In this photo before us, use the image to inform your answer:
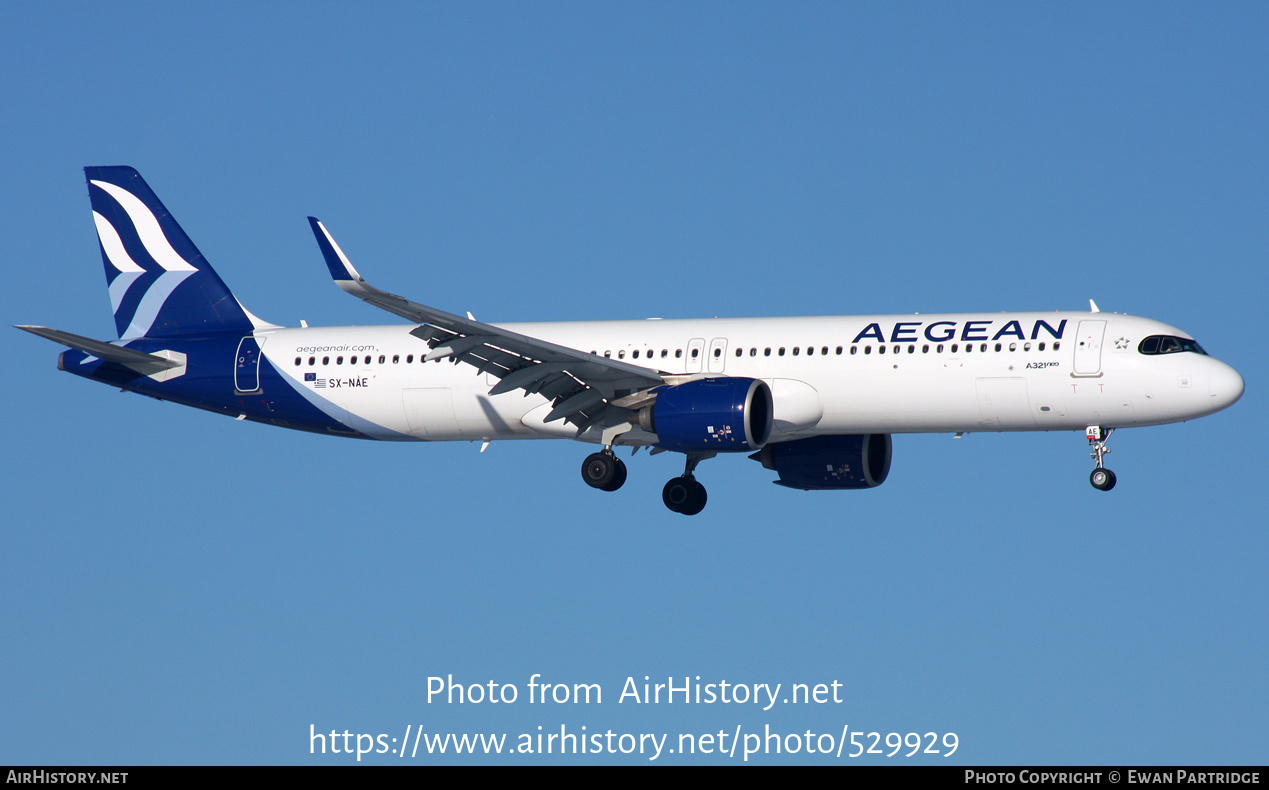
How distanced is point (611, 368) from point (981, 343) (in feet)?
29.8

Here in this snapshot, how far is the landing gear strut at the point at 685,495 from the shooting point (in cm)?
4503

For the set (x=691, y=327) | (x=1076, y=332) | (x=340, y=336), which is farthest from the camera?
(x=340, y=336)

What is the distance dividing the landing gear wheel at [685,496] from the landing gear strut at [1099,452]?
1118cm

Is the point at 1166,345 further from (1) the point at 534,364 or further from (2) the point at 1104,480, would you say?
(1) the point at 534,364

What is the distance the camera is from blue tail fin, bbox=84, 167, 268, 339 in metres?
47.0

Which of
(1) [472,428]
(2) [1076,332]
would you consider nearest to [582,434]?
(1) [472,428]

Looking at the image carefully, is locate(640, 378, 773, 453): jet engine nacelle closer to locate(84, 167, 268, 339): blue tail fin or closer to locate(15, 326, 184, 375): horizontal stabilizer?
locate(84, 167, 268, 339): blue tail fin

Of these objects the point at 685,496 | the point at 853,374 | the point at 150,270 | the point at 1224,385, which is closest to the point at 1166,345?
the point at 1224,385

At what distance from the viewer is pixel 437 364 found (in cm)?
4353

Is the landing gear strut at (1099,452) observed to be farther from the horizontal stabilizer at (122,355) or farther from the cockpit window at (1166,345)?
the horizontal stabilizer at (122,355)

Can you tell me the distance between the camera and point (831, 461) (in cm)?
4419

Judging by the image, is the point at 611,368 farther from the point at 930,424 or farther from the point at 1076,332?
the point at 1076,332

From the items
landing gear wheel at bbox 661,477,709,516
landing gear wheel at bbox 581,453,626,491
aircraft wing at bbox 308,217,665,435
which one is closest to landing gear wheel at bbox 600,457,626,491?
landing gear wheel at bbox 581,453,626,491

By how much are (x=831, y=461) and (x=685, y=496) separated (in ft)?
13.8
